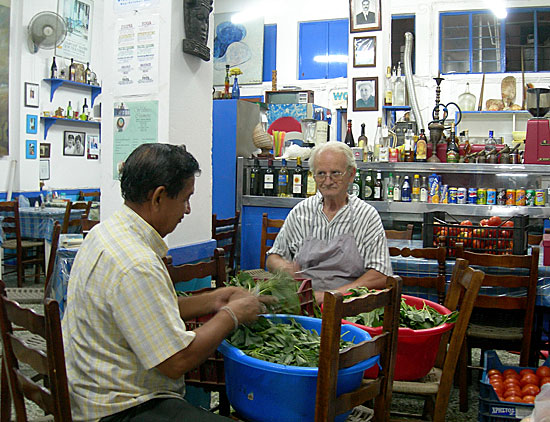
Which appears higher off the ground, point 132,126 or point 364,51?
point 364,51

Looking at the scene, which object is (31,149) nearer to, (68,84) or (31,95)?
(31,95)

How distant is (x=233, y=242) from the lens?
4.93 metres

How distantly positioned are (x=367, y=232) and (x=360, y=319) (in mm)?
817

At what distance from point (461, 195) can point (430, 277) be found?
1886mm

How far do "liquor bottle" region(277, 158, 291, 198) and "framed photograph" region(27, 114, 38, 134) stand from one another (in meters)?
4.54

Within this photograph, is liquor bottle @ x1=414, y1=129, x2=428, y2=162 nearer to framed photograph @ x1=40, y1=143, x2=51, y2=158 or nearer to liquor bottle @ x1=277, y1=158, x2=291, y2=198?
liquor bottle @ x1=277, y1=158, x2=291, y2=198

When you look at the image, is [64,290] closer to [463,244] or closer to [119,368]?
[119,368]

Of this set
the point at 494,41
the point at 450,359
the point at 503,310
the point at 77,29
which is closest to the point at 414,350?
the point at 450,359

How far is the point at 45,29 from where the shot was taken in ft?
25.6

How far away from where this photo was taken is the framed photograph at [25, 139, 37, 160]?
25.7ft

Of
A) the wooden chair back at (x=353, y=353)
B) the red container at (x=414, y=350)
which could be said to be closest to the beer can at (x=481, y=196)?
the red container at (x=414, y=350)

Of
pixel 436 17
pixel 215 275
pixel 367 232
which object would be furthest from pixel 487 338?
pixel 436 17

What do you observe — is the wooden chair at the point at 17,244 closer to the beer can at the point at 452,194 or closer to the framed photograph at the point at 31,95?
the framed photograph at the point at 31,95

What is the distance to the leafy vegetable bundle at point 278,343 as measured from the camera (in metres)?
1.55
